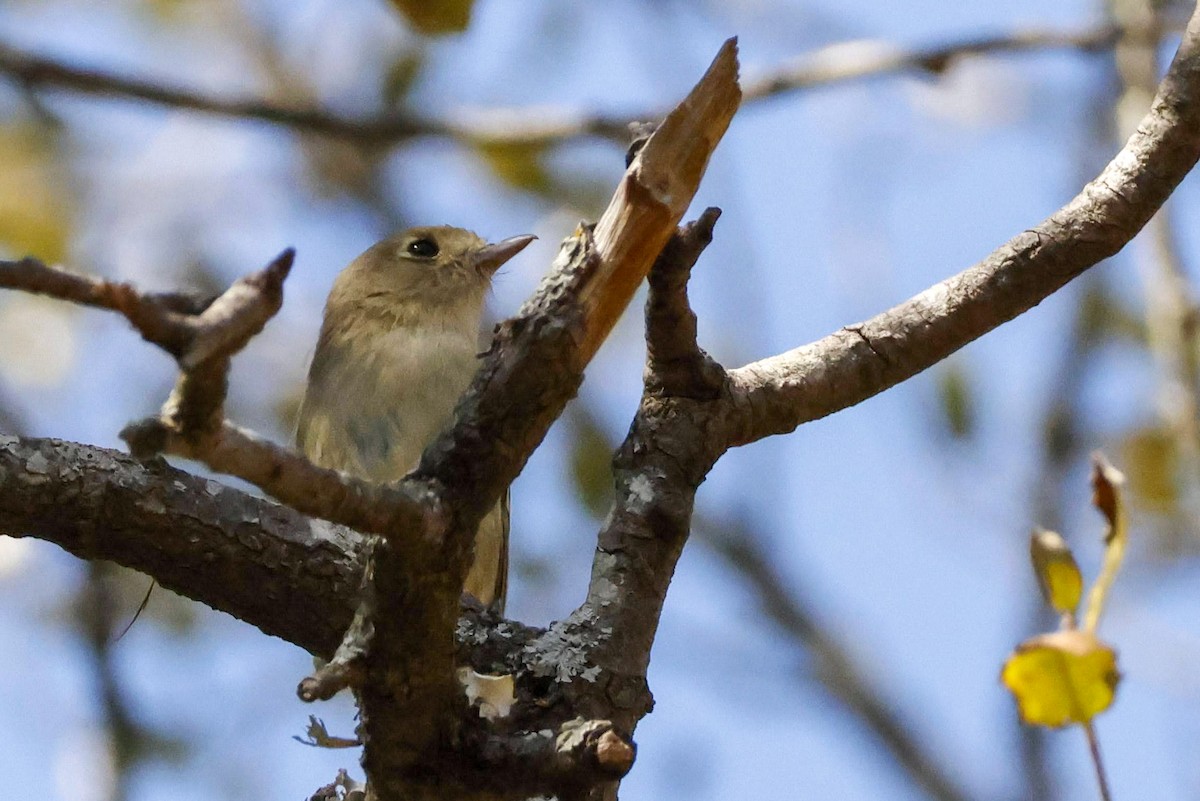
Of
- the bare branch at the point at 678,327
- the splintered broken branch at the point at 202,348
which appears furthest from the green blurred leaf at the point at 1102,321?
the splintered broken branch at the point at 202,348

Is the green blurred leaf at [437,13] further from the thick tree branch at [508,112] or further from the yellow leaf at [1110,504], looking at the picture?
the yellow leaf at [1110,504]

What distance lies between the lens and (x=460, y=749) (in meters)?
2.48

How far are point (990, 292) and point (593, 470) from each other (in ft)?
14.4

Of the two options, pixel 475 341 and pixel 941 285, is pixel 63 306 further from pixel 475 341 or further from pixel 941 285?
pixel 941 285

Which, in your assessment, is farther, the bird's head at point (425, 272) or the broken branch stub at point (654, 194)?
the bird's head at point (425, 272)

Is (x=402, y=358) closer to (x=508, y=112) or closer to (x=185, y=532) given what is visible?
(x=508, y=112)

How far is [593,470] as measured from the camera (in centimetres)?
723

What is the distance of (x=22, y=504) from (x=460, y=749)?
35.1 inches

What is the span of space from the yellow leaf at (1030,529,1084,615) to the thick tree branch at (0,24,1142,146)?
306cm

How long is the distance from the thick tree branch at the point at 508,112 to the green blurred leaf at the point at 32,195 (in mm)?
822

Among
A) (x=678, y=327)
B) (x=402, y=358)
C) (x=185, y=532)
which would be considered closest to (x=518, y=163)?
(x=402, y=358)

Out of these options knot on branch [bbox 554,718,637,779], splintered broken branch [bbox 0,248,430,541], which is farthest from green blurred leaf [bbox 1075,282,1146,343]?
splintered broken branch [bbox 0,248,430,541]

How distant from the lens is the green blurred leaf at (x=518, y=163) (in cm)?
566

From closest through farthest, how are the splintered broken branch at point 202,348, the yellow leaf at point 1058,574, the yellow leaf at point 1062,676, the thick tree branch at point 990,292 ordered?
1. the splintered broken branch at point 202,348
2. the yellow leaf at point 1062,676
3. the yellow leaf at point 1058,574
4. the thick tree branch at point 990,292
